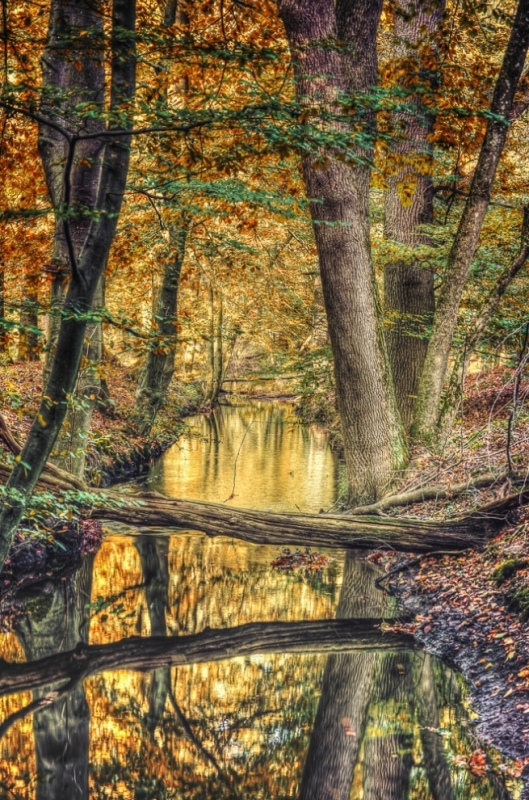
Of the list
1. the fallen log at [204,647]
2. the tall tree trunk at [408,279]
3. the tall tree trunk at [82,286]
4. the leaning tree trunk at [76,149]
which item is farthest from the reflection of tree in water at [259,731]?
the tall tree trunk at [408,279]

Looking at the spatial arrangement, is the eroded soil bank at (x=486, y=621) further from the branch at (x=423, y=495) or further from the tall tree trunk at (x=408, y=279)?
the tall tree trunk at (x=408, y=279)

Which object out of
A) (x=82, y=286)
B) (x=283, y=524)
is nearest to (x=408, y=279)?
(x=283, y=524)

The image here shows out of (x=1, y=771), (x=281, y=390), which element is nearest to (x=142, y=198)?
(x=1, y=771)

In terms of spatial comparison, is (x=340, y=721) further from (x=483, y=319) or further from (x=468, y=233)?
(x=468, y=233)

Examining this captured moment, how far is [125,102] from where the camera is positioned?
5301 mm

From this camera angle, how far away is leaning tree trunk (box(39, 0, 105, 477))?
5.34m

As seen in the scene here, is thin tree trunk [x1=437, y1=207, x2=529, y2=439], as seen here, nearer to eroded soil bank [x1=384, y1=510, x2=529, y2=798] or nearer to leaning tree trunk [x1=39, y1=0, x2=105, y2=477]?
eroded soil bank [x1=384, y1=510, x2=529, y2=798]

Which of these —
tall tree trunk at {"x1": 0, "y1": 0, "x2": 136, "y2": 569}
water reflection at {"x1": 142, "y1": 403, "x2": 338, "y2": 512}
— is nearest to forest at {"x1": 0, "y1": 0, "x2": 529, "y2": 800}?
tall tree trunk at {"x1": 0, "y1": 0, "x2": 136, "y2": 569}

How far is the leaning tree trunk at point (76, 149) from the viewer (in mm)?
5344

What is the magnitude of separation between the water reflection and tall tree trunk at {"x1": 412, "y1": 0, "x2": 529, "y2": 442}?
107 inches

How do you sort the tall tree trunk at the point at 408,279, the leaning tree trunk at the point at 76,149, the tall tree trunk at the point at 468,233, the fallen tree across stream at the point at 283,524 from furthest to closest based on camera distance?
the tall tree trunk at the point at 408,279
the tall tree trunk at the point at 468,233
the fallen tree across stream at the point at 283,524
the leaning tree trunk at the point at 76,149

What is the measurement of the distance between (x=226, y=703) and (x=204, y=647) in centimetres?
129

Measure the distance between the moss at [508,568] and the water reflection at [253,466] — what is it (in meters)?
5.19

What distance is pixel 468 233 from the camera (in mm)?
10773
